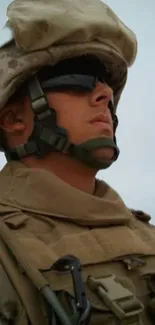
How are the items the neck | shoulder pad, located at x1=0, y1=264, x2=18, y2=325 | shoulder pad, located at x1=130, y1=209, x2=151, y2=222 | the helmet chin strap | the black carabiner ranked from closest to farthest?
1. the black carabiner
2. shoulder pad, located at x1=0, y1=264, x2=18, y2=325
3. the helmet chin strap
4. the neck
5. shoulder pad, located at x1=130, y1=209, x2=151, y2=222

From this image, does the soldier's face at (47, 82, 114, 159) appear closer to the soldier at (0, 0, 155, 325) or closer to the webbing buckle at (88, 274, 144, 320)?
the soldier at (0, 0, 155, 325)

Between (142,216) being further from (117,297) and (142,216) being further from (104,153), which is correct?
(117,297)

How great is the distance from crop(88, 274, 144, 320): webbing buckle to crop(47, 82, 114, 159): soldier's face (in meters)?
0.74

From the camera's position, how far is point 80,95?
307cm

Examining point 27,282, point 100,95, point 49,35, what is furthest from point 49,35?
point 27,282

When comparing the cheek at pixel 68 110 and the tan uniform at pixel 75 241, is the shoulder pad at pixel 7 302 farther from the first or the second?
the cheek at pixel 68 110

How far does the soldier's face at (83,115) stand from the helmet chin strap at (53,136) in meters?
0.03

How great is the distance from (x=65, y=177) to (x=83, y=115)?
0.36 metres

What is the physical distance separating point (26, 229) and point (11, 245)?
0.78ft

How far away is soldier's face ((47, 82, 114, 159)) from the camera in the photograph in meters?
2.99

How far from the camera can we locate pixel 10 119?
3.27m

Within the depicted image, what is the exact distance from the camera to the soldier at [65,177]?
2436 millimetres

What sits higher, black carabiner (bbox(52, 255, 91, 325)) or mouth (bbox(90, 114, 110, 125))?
mouth (bbox(90, 114, 110, 125))

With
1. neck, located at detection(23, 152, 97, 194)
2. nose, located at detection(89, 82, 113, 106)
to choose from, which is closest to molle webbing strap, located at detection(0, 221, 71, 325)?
neck, located at detection(23, 152, 97, 194)
